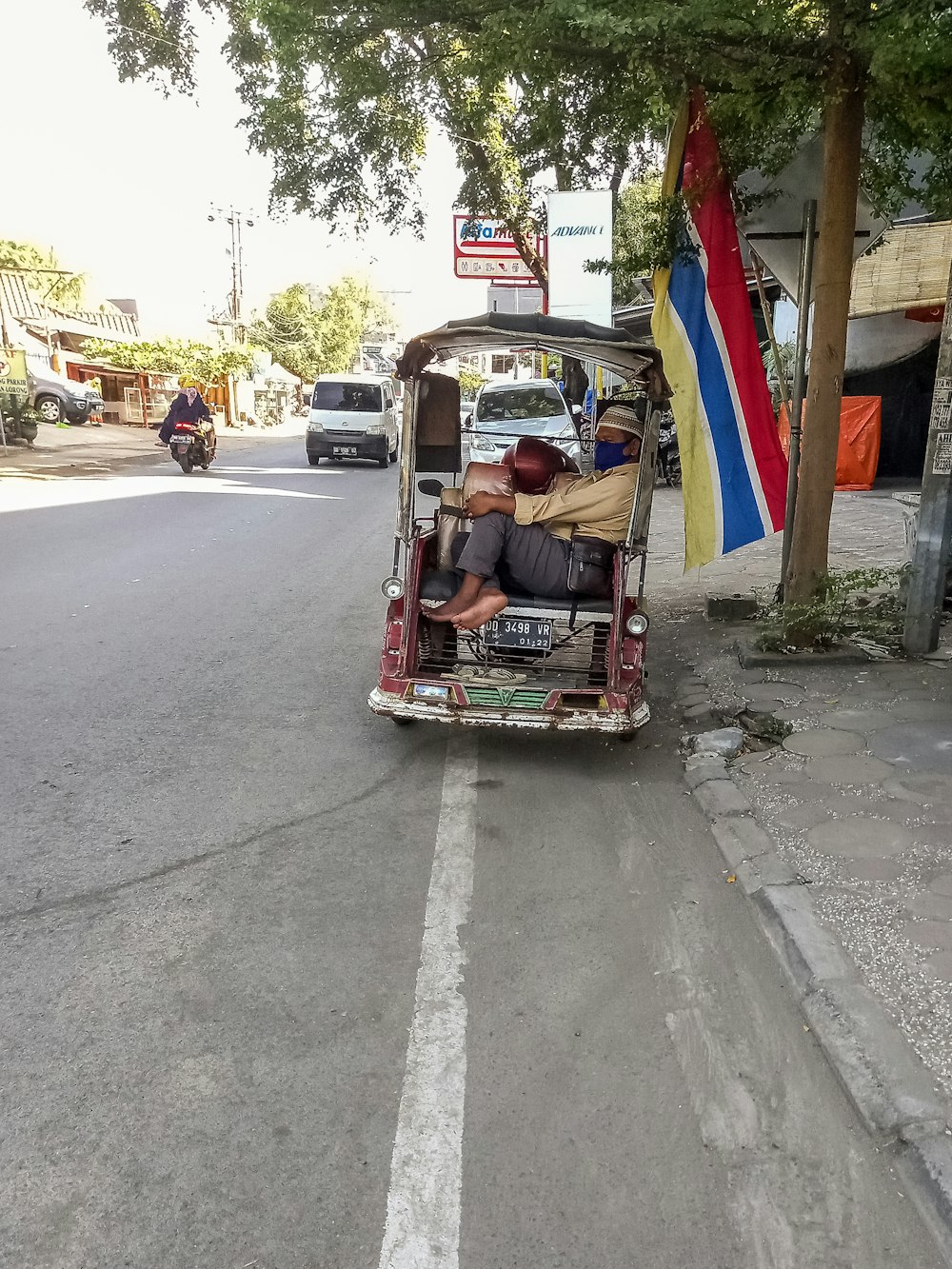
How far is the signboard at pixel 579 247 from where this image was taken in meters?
16.2

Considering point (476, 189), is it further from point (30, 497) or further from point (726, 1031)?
point (726, 1031)

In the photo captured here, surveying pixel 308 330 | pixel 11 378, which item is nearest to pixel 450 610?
pixel 11 378

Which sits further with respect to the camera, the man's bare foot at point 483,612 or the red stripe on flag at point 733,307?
the red stripe on flag at point 733,307

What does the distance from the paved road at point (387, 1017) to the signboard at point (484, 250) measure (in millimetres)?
20669

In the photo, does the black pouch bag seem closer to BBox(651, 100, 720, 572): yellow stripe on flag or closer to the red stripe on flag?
BBox(651, 100, 720, 572): yellow stripe on flag

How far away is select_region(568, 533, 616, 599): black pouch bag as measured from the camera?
5.32 m

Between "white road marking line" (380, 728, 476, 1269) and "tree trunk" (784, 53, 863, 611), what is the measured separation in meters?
3.63

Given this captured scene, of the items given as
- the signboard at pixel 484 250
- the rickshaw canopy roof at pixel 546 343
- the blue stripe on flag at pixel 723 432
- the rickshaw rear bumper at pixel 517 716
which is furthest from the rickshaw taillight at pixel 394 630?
the signboard at pixel 484 250

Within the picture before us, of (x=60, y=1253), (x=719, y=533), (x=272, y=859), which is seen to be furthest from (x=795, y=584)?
(x=60, y=1253)

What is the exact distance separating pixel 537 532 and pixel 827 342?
244 centimetres

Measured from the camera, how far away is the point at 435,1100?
102 inches

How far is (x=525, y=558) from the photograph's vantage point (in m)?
5.33

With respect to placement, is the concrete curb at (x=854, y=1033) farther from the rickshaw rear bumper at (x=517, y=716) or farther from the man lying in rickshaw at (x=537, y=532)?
the man lying in rickshaw at (x=537, y=532)

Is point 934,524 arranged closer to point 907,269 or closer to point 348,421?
point 907,269
